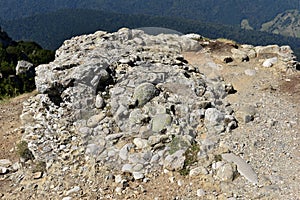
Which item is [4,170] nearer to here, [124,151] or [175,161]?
[124,151]

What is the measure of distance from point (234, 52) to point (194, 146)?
820cm

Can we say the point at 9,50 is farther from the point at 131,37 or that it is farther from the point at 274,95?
the point at 274,95

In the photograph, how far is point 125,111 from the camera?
1391 cm

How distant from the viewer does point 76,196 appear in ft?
36.8

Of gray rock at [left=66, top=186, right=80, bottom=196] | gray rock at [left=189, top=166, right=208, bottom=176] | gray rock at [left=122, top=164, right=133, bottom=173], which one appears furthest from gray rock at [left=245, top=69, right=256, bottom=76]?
gray rock at [left=66, top=186, right=80, bottom=196]

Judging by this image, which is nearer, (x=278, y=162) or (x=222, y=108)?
(x=278, y=162)

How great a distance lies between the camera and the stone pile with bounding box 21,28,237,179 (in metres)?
12.7

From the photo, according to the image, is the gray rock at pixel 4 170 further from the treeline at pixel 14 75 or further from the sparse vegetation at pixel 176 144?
the treeline at pixel 14 75

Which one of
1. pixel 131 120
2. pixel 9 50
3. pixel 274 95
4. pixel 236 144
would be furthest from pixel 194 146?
pixel 9 50

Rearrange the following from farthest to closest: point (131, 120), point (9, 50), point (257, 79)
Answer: point (9, 50) < point (257, 79) < point (131, 120)

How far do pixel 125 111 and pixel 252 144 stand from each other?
4526mm

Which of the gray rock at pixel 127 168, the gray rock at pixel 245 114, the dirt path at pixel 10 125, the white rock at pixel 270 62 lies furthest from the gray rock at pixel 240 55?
the dirt path at pixel 10 125

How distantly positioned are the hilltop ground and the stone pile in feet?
1.97

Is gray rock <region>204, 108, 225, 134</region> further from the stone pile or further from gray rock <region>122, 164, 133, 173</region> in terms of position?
gray rock <region>122, 164, 133, 173</region>
